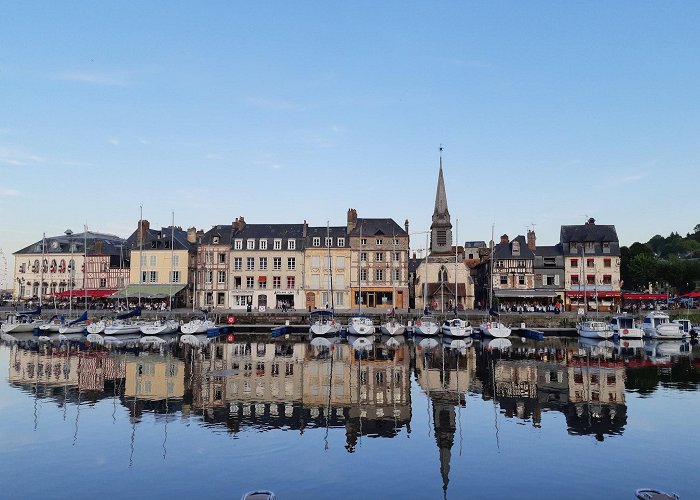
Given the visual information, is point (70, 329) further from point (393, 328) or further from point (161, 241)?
point (393, 328)

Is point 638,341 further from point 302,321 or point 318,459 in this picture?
point 318,459

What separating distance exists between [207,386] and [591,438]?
16.3m

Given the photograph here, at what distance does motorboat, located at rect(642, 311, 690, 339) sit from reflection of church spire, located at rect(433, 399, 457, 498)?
1453 inches

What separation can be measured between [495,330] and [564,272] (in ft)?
66.9

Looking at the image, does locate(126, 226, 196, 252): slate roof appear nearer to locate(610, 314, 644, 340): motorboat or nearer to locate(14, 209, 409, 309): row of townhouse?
locate(14, 209, 409, 309): row of townhouse

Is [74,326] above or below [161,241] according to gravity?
below

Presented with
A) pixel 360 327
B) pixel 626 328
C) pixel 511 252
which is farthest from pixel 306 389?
pixel 511 252

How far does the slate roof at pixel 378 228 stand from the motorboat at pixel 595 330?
21982 millimetres

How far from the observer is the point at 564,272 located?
68.1m

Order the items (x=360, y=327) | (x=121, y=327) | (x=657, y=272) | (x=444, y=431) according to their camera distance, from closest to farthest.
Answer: (x=444, y=431) → (x=360, y=327) → (x=121, y=327) → (x=657, y=272)

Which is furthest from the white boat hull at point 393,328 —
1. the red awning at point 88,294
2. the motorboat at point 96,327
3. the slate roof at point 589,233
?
the red awning at point 88,294

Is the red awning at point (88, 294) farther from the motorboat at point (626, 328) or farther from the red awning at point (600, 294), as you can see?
the motorboat at point (626, 328)

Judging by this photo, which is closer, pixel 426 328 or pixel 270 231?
pixel 426 328

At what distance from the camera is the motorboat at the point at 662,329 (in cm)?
5266
